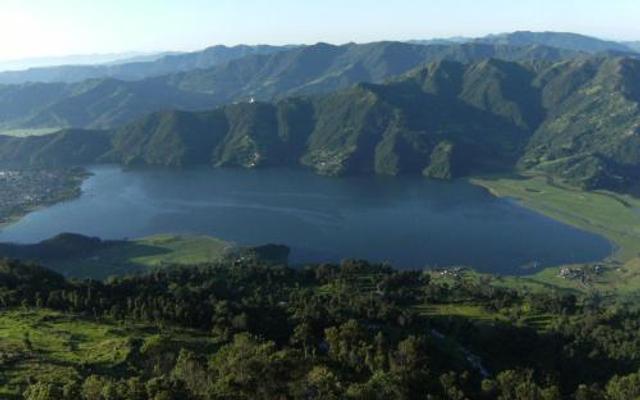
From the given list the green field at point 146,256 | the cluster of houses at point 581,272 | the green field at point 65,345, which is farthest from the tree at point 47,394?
the cluster of houses at point 581,272

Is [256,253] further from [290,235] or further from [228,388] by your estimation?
[228,388]

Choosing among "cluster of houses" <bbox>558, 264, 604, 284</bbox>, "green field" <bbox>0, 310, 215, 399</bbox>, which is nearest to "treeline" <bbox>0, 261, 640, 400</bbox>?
"green field" <bbox>0, 310, 215, 399</bbox>

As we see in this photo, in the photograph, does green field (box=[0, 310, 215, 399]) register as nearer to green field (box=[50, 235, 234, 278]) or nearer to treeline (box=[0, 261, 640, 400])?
treeline (box=[0, 261, 640, 400])

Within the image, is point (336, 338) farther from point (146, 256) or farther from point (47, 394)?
point (146, 256)

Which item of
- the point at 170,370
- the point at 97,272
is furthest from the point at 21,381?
the point at 97,272

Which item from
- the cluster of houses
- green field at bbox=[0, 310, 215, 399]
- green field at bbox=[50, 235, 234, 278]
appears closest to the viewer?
green field at bbox=[0, 310, 215, 399]

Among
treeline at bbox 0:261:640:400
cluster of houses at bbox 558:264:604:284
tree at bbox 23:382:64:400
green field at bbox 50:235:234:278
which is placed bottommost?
cluster of houses at bbox 558:264:604:284

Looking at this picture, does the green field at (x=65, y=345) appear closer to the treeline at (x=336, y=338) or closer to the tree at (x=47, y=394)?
the treeline at (x=336, y=338)
